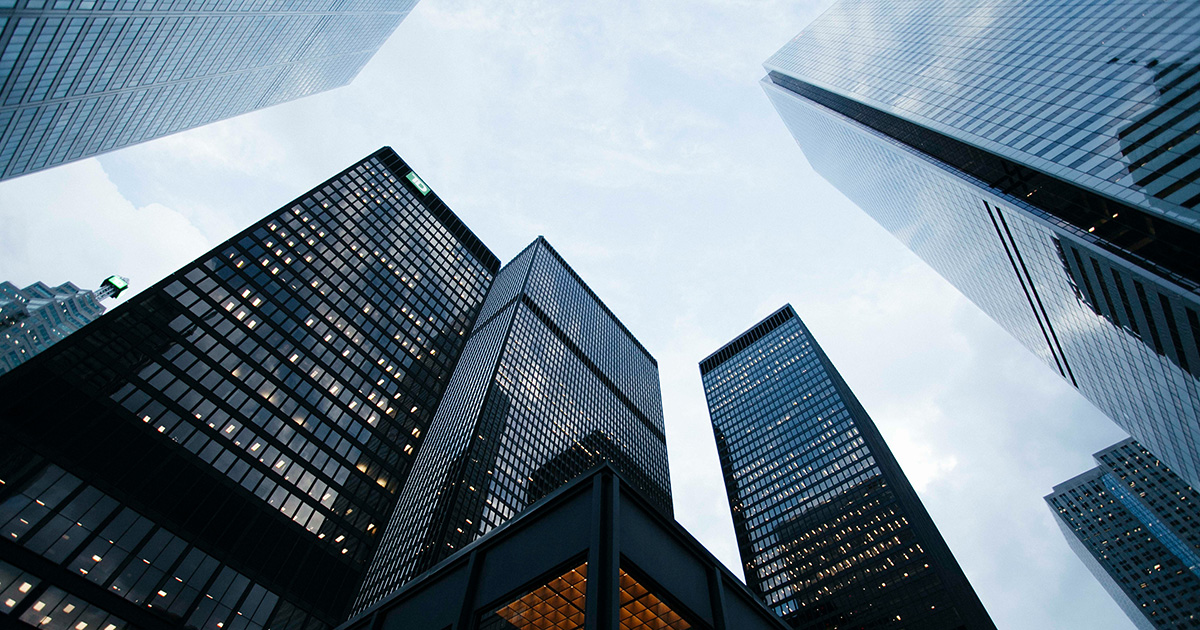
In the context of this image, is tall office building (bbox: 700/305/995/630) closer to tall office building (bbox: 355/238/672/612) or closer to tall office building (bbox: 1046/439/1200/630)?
tall office building (bbox: 355/238/672/612)

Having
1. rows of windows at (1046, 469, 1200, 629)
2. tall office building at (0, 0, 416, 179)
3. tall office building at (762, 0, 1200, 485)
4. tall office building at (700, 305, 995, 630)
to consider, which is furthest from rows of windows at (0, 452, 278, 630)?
rows of windows at (1046, 469, 1200, 629)

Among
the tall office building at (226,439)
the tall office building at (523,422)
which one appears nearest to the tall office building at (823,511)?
the tall office building at (523,422)

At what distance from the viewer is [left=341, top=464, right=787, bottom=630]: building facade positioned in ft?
51.2

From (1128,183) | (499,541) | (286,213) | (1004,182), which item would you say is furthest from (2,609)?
(1004,182)

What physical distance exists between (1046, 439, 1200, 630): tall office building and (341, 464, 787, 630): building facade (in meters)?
189

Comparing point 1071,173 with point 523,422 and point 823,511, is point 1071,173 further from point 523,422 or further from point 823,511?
point 523,422

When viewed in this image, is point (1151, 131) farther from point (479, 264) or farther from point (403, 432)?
point (479, 264)

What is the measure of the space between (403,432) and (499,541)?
214ft

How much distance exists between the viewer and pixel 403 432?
78062mm

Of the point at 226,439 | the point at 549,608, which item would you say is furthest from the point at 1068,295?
the point at 226,439

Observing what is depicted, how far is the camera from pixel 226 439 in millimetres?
57062

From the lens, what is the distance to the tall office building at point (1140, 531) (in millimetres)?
138625

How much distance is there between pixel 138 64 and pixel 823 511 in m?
138

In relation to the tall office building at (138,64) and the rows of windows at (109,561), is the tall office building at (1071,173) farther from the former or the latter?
the tall office building at (138,64)
